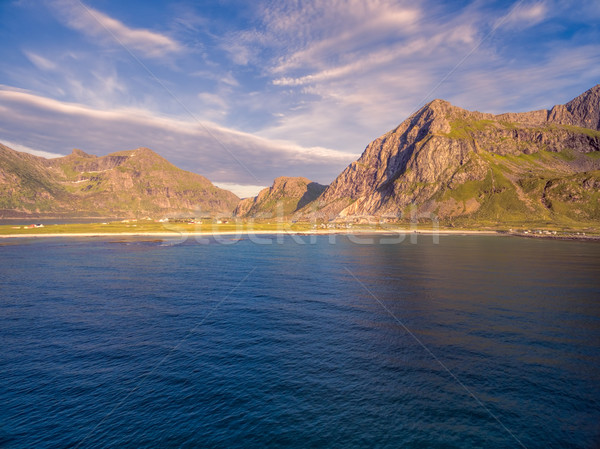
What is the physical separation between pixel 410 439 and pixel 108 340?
108 ft

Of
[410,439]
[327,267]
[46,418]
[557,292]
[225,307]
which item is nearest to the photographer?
[410,439]

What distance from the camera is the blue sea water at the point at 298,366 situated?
2098 cm

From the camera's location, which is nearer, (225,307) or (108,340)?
(108,340)

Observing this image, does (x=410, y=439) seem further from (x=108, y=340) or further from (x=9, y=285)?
(x=9, y=285)

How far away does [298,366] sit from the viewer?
29.7m

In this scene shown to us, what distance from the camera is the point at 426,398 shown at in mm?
24969

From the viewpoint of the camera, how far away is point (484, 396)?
25094mm

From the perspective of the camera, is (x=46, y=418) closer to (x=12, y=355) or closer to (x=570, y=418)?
Result: (x=12, y=355)

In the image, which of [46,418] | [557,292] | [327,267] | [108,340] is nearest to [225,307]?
[108,340]

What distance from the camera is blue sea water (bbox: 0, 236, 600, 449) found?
21.0 meters

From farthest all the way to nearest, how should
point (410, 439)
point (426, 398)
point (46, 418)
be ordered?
point (426, 398) < point (46, 418) < point (410, 439)

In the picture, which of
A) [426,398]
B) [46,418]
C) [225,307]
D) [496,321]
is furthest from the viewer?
[225,307]

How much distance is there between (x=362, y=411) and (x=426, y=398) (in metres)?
5.92

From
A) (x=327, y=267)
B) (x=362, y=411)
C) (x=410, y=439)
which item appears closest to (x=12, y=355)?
(x=362, y=411)
